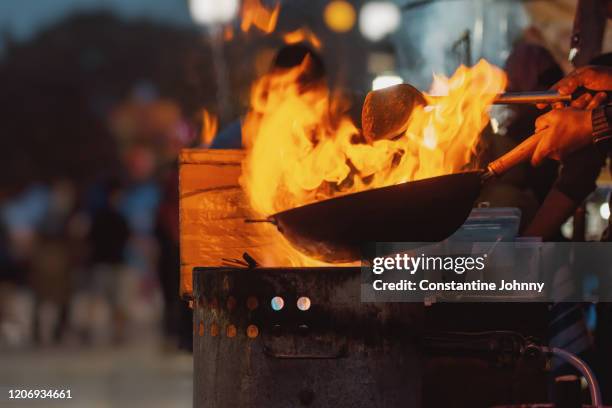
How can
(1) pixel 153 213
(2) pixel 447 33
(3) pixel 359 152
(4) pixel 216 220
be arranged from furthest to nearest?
1. (1) pixel 153 213
2. (2) pixel 447 33
3. (4) pixel 216 220
4. (3) pixel 359 152

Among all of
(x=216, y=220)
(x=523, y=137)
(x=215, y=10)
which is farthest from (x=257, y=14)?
(x=215, y=10)

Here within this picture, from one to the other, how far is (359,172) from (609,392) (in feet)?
6.06

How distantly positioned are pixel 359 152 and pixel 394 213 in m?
0.68

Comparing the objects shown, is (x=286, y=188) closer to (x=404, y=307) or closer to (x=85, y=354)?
(x=404, y=307)

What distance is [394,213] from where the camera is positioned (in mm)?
4020

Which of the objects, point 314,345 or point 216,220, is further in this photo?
point 216,220

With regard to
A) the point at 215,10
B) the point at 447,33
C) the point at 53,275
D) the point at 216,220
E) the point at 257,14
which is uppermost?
the point at 215,10

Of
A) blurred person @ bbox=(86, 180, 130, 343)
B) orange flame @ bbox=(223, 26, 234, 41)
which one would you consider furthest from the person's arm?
orange flame @ bbox=(223, 26, 234, 41)

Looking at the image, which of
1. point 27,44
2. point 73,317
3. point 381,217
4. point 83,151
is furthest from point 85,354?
point 27,44

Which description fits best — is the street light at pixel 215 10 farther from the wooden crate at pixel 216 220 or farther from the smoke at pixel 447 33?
the wooden crate at pixel 216 220

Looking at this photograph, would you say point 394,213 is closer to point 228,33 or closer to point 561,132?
point 561,132

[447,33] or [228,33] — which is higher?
[228,33]

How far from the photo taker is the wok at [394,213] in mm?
4016

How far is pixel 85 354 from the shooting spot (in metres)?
12.0
